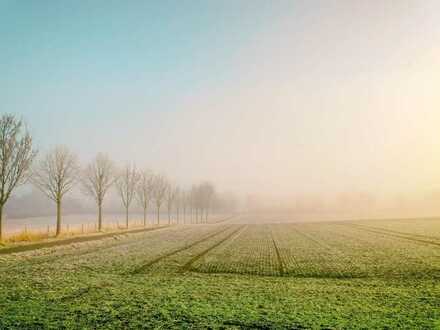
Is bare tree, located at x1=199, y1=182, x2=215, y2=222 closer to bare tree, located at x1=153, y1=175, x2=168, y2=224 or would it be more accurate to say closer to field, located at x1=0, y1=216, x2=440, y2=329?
bare tree, located at x1=153, y1=175, x2=168, y2=224

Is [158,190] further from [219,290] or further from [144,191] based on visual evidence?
[219,290]

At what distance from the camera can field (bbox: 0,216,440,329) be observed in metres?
13.0

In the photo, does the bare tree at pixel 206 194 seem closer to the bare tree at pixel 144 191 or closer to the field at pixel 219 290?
the bare tree at pixel 144 191

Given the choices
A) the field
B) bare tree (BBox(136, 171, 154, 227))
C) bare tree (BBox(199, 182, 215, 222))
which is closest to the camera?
the field

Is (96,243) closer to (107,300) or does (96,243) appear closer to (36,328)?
(107,300)

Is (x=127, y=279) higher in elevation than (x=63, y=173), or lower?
lower

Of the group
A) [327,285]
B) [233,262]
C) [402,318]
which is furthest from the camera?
[233,262]

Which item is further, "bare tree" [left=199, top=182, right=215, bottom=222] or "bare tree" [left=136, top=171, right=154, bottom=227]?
"bare tree" [left=199, top=182, right=215, bottom=222]

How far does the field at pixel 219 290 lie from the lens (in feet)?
42.5

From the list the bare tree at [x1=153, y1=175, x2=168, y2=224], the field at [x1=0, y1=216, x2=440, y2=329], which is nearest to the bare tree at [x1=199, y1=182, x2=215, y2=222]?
the bare tree at [x1=153, y1=175, x2=168, y2=224]

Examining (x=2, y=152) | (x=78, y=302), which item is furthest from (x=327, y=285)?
(x=2, y=152)

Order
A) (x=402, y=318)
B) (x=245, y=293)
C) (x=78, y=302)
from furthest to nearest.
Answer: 1. (x=245, y=293)
2. (x=78, y=302)
3. (x=402, y=318)

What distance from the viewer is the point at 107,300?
1567 centimetres

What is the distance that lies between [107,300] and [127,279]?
481 cm
